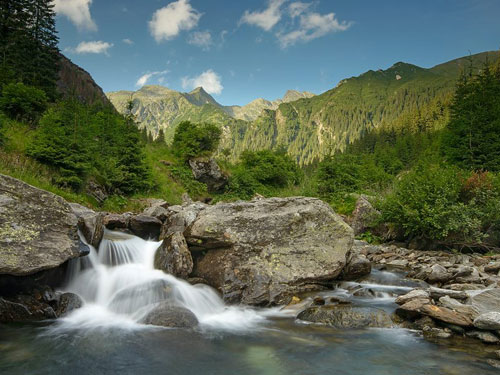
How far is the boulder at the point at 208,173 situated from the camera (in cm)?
3475

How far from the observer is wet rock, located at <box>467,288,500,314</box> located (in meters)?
6.43

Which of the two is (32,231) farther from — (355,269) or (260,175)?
(260,175)

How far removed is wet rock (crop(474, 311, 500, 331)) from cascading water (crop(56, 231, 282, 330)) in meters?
4.48

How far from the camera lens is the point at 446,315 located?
6301 mm

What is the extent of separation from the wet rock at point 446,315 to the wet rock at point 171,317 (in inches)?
204

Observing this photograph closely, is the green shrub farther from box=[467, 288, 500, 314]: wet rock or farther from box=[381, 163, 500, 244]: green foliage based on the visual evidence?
box=[467, 288, 500, 314]: wet rock

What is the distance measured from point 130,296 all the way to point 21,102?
18450mm

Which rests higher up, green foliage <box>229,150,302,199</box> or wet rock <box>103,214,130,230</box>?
green foliage <box>229,150,302,199</box>

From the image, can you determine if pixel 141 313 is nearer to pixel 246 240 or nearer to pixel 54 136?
pixel 246 240

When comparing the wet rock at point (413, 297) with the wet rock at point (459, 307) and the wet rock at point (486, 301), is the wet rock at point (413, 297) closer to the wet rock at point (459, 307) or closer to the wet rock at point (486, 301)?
the wet rock at point (459, 307)

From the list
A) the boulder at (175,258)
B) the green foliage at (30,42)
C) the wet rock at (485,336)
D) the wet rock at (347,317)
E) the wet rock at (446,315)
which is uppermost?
the green foliage at (30,42)

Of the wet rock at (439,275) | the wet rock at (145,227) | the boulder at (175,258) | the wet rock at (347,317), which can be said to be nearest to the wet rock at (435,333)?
the wet rock at (347,317)

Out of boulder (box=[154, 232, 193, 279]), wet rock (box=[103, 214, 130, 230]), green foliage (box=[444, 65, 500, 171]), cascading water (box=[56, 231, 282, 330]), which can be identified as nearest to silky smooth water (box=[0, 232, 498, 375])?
cascading water (box=[56, 231, 282, 330])

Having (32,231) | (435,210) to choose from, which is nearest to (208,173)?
(435,210)
